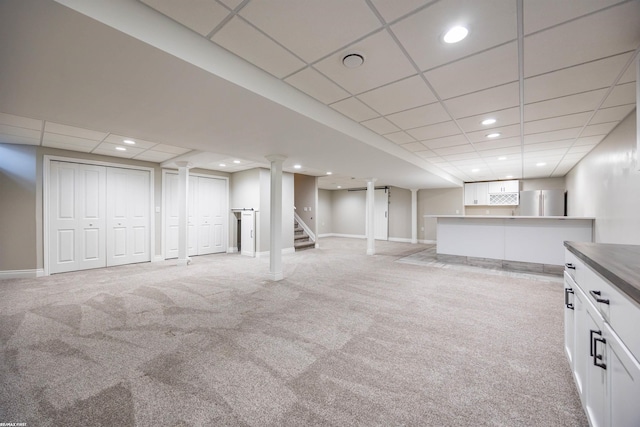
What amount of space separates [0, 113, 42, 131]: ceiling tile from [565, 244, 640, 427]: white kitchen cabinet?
224 inches

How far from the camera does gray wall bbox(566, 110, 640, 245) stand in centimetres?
296

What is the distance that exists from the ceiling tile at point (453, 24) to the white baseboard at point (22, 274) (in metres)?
6.81

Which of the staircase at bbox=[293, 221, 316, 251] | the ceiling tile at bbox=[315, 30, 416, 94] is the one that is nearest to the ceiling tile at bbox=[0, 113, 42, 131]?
the ceiling tile at bbox=[315, 30, 416, 94]

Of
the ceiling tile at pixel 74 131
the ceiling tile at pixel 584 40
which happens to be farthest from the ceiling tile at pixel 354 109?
the ceiling tile at pixel 74 131

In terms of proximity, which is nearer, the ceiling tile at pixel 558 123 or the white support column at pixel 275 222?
the ceiling tile at pixel 558 123

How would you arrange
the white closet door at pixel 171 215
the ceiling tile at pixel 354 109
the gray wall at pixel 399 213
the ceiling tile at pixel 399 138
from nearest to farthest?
the ceiling tile at pixel 354 109, the ceiling tile at pixel 399 138, the white closet door at pixel 171 215, the gray wall at pixel 399 213

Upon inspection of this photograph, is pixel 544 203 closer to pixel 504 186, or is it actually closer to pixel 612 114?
pixel 504 186

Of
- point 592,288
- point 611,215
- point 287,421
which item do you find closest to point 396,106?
point 592,288

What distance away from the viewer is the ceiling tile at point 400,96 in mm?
2500

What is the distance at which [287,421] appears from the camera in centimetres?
144

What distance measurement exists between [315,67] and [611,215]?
4.58 meters

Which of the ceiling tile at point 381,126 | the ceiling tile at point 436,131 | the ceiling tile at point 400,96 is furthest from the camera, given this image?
Answer: the ceiling tile at point 436,131

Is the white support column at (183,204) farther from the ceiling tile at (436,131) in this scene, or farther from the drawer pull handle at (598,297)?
the drawer pull handle at (598,297)

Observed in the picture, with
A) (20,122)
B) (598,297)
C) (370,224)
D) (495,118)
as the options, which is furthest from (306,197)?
(598,297)
